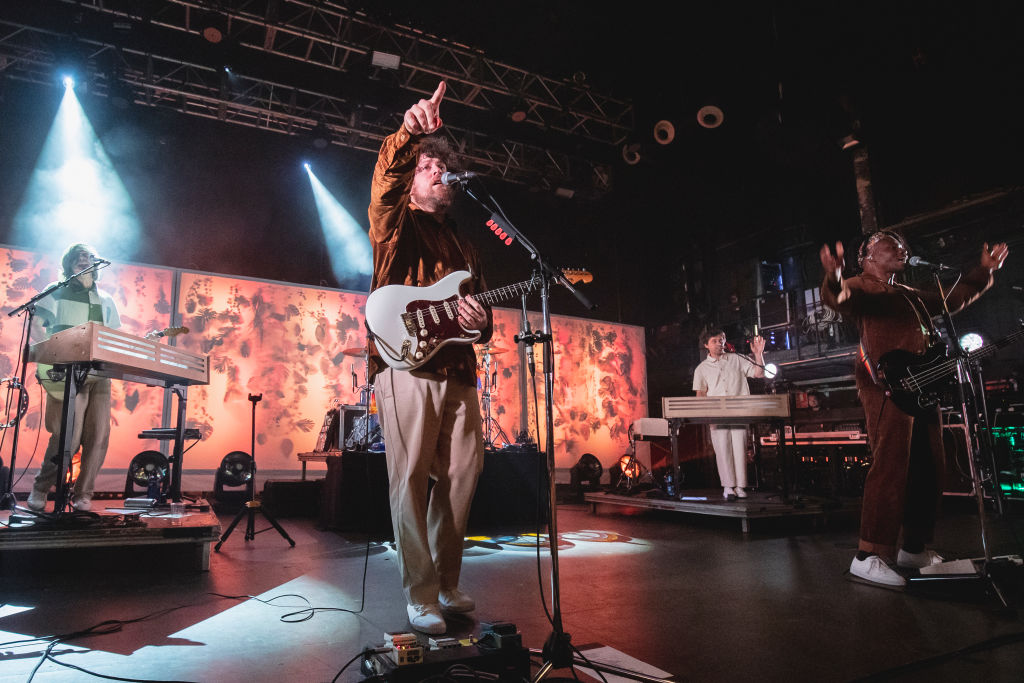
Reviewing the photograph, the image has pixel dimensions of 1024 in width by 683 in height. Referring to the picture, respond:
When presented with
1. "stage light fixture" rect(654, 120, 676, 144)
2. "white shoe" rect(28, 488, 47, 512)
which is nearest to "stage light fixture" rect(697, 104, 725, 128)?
"stage light fixture" rect(654, 120, 676, 144)

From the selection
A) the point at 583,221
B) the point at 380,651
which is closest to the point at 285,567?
the point at 380,651

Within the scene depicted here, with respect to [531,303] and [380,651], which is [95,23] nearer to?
[531,303]

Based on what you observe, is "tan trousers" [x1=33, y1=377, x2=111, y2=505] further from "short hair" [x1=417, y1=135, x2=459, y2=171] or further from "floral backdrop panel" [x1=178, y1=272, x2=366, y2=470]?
"floral backdrop panel" [x1=178, y1=272, x2=366, y2=470]

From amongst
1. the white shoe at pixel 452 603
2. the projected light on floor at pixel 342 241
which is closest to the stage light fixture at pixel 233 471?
the projected light on floor at pixel 342 241

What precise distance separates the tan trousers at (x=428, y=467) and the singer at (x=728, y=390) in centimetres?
511

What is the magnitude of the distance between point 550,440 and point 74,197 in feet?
32.4

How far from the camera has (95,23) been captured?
7797 mm

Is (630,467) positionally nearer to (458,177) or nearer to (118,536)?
(118,536)

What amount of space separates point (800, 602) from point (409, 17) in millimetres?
8469

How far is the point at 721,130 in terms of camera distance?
10.5 m

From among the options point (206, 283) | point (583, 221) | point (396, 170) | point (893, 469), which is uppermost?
point (583, 221)

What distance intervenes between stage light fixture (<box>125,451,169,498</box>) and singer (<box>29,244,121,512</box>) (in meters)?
2.78

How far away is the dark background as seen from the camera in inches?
351

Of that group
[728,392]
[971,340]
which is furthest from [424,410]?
[971,340]
